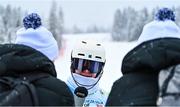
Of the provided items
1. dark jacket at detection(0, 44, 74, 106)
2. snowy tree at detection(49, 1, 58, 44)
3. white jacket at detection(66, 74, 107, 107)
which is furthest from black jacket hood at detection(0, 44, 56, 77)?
snowy tree at detection(49, 1, 58, 44)

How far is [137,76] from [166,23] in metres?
0.35

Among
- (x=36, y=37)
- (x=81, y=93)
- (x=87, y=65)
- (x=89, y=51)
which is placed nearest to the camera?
(x=36, y=37)

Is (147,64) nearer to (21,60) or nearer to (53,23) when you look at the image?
(21,60)

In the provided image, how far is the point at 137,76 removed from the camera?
273cm

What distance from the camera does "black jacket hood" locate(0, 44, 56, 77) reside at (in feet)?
9.43

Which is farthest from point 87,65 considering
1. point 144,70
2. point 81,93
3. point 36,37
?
point 144,70

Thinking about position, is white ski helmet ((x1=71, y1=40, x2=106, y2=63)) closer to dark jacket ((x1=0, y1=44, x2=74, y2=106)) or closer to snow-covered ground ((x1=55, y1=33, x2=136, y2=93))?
snow-covered ground ((x1=55, y1=33, x2=136, y2=93))

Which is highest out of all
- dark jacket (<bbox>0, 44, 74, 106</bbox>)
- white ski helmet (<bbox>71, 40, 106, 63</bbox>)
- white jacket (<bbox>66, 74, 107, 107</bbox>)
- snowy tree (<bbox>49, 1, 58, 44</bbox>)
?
dark jacket (<bbox>0, 44, 74, 106</bbox>)

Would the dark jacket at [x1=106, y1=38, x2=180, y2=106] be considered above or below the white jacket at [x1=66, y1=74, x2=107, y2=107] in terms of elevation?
above

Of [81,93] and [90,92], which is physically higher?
[81,93]

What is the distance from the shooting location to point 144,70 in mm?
2725

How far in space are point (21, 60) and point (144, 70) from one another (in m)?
0.63

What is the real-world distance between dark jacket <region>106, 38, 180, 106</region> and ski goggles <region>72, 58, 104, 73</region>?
2.02 m

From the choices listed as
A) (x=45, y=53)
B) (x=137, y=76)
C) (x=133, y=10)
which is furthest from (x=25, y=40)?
(x=133, y=10)
